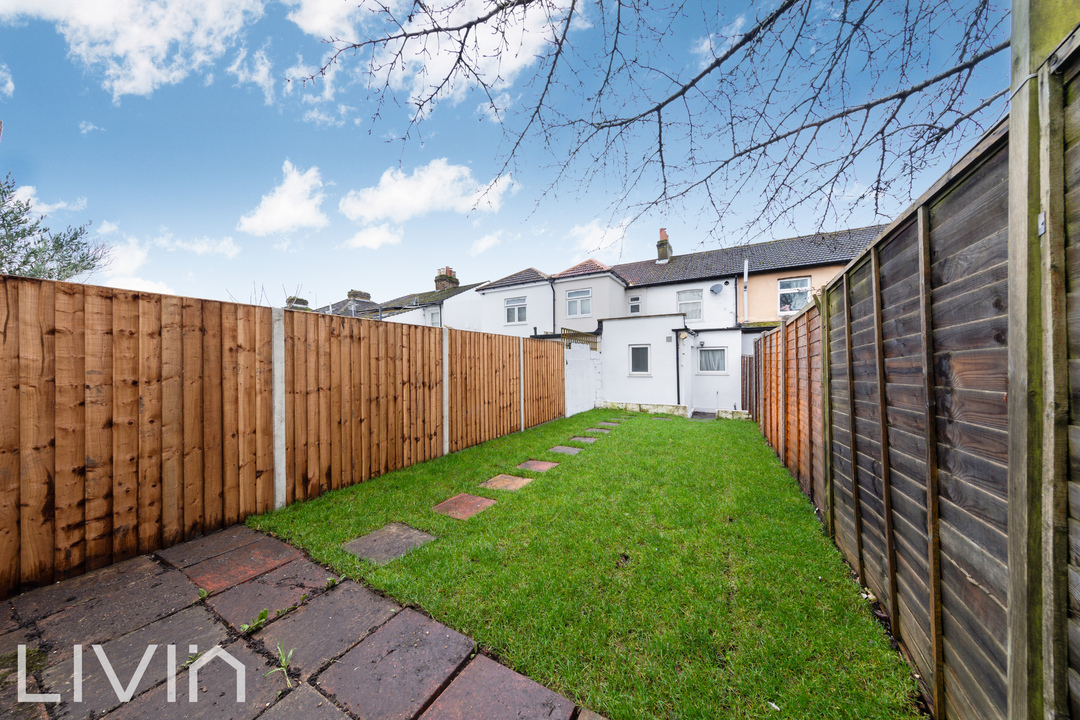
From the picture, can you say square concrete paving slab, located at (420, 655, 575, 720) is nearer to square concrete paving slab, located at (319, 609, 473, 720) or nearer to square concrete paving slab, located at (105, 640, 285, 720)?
square concrete paving slab, located at (319, 609, 473, 720)

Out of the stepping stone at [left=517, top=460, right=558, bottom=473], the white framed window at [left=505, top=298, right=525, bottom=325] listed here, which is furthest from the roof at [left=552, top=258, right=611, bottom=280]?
the stepping stone at [left=517, top=460, right=558, bottom=473]

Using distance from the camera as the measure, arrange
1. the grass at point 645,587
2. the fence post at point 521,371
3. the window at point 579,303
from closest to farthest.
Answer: the grass at point 645,587, the fence post at point 521,371, the window at point 579,303

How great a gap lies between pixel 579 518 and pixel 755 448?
13.7 feet

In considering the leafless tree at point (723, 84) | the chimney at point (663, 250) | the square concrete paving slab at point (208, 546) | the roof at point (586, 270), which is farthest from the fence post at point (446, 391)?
the chimney at point (663, 250)

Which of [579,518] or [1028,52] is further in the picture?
[579,518]

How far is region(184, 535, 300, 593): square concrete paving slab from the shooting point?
7.06ft

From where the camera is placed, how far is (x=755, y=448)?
576cm

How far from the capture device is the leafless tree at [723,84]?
2.11 m

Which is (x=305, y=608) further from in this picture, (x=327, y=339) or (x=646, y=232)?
(x=646, y=232)

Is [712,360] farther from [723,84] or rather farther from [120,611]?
[120,611]

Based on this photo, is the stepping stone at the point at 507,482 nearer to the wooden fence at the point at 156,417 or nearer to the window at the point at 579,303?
the wooden fence at the point at 156,417

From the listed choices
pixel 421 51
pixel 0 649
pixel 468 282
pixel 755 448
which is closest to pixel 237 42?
pixel 421 51

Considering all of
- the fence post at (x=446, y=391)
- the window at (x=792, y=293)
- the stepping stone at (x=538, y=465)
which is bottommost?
the stepping stone at (x=538, y=465)

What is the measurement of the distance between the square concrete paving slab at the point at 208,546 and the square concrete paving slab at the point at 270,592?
576mm
